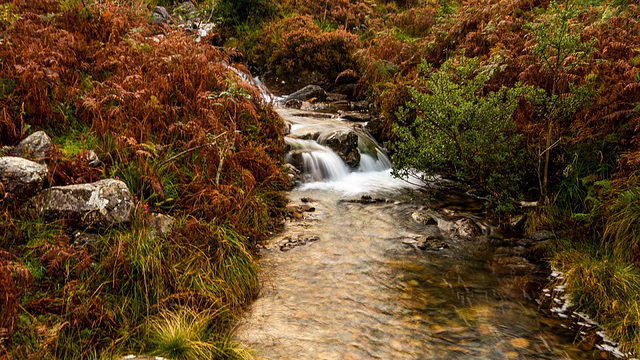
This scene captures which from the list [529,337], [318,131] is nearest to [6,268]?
[529,337]

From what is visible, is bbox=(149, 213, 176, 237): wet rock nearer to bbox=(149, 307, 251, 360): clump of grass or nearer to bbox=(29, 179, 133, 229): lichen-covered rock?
bbox=(29, 179, 133, 229): lichen-covered rock

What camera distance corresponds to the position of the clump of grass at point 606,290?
388 cm

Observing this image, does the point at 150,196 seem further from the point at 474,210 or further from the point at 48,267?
the point at 474,210

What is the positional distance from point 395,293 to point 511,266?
6.48 ft

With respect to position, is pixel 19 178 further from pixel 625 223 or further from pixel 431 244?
pixel 625 223

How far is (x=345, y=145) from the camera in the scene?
10070mm

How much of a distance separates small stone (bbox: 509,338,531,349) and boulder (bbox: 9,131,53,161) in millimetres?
5459

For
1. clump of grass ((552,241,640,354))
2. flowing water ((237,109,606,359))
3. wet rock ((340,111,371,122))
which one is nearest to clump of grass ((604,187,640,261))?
clump of grass ((552,241,640,354))

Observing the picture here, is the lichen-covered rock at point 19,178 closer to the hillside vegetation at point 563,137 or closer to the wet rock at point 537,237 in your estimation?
the hillside vegetation at point 563,137

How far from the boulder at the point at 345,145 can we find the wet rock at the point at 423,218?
3083mm

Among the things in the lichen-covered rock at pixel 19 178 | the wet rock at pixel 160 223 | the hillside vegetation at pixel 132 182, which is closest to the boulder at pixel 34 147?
the hillside vegetation at pixel 132 182

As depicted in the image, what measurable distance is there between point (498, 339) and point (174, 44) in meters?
7.27

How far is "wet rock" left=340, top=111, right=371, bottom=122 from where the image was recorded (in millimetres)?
13155

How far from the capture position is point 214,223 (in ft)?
16.3
